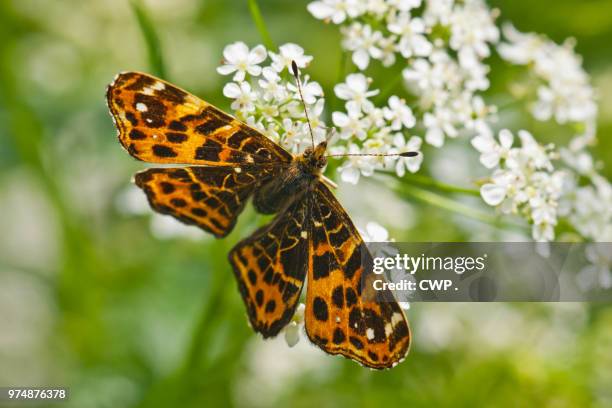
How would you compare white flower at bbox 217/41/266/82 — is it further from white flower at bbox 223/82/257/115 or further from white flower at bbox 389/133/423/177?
white flower at bbox 389/133/423/177

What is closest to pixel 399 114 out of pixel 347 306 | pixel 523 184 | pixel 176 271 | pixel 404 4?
pixel 404 4

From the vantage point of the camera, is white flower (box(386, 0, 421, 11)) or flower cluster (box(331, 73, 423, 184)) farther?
white flower (box(386, 0, 421, 11))

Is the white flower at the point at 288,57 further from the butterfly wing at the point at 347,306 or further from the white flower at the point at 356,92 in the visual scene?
the butterfly wing at the point at 347,306

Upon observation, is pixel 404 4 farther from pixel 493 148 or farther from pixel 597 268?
pixel 597 268

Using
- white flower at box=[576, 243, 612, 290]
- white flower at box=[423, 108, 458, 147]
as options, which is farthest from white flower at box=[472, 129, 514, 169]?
white flower at box=[576, 243, 612, 290]

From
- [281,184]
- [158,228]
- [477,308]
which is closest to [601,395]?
[477,308]
